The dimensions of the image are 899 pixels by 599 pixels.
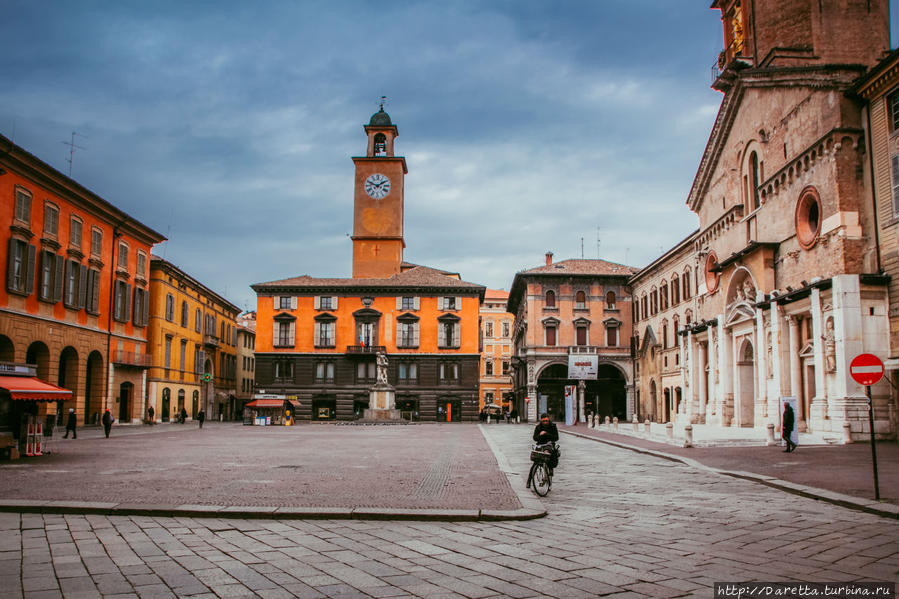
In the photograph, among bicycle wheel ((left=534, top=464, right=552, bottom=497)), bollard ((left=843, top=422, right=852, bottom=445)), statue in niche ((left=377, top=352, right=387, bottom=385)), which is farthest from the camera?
statue in niche ((left=377, top=352, right=387, bottom=385))

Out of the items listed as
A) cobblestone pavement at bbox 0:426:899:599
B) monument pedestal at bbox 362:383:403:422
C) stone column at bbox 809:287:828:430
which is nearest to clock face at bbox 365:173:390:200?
monument pedestal at bbox 362:383:403:422

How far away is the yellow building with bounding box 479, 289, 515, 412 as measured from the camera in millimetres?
93375

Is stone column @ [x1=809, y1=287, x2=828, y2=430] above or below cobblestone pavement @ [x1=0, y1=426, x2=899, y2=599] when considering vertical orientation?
above

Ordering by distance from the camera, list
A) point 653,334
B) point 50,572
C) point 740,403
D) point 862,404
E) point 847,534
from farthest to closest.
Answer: point 653,334
point 740,403
point 862,404
point 847,534
point 50,572

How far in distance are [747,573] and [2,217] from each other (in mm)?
33583

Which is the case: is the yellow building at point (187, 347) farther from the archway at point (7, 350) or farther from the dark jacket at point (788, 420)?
the dark jacket at point (788, 420)

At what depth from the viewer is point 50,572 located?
247 inches

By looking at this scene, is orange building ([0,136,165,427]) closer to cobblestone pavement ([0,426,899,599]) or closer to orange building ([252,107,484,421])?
orange building ([252,107,484,421])

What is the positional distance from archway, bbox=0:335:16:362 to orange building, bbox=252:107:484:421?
30819 mm

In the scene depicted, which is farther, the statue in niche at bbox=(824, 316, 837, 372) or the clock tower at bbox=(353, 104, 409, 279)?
the clock tower at bbox=(353, 104, 409, 279)

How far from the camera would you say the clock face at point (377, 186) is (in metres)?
71.6

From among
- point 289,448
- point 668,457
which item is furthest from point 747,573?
point 289,448

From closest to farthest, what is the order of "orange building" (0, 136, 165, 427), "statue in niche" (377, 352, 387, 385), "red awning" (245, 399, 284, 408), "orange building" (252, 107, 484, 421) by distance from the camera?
"orange building" (0, 136, 165, 427), "red awning" (245, 399, 284, 408), "statue in niche" (377, 352, 387, 385), "orange building" (252, 107, 484, 421)

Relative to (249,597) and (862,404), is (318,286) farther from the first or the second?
(249,597)
